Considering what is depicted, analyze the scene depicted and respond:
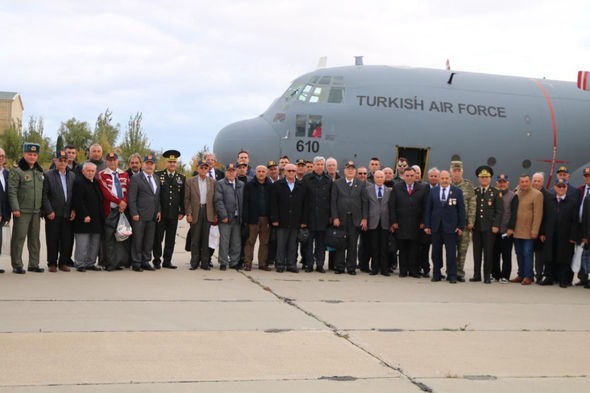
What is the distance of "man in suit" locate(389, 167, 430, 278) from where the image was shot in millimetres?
12148

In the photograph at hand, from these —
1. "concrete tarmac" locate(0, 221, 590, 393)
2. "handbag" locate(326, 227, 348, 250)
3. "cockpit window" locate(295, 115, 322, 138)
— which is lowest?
"concrete tarmac" locate(0, 221, 590, 393)

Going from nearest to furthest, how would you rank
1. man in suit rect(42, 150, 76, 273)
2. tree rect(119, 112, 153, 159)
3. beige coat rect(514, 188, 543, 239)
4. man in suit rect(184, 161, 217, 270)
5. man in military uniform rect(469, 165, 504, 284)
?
man in suit rect(42, 150, 76, 273) → beige coat rect(514, 188, 543, 239) → man in military uniform rect(469, 165, 504, 284) → man in suit rect(184, 161, 217, 270) → tree rect(119, 112, 153, 159)

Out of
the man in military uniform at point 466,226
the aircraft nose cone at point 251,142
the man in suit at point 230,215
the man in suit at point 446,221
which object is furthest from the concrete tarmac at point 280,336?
the aircraft nose cone at point 251,142

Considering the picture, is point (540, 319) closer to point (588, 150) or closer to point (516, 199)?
point (516, 199)

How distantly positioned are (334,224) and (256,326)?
5104mm

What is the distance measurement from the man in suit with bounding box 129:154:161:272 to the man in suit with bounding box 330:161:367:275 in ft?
9.51

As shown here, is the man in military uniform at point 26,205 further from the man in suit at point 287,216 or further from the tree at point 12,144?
the tree at point 12,144

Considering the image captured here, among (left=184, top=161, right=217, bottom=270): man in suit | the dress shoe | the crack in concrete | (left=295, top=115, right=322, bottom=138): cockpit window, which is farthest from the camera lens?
(left=295, top=115, right=322, bottom=138): cockpit window

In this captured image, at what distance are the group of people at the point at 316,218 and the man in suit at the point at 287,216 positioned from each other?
0.6 inches

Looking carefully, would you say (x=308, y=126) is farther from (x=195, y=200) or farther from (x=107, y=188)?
(x=107, y=188)

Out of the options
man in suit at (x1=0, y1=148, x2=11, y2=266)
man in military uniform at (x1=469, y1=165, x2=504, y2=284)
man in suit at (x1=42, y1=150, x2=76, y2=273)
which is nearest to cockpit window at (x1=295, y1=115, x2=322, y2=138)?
man in military uniform at (x1=469, y1=165, x2=504, y2=284)

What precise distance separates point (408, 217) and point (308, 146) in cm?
610

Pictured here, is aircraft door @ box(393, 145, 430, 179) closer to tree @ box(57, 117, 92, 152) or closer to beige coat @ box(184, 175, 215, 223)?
beige coat @ box(184, 175, 215, 223)

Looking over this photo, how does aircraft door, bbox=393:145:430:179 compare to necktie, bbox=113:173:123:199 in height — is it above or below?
above
